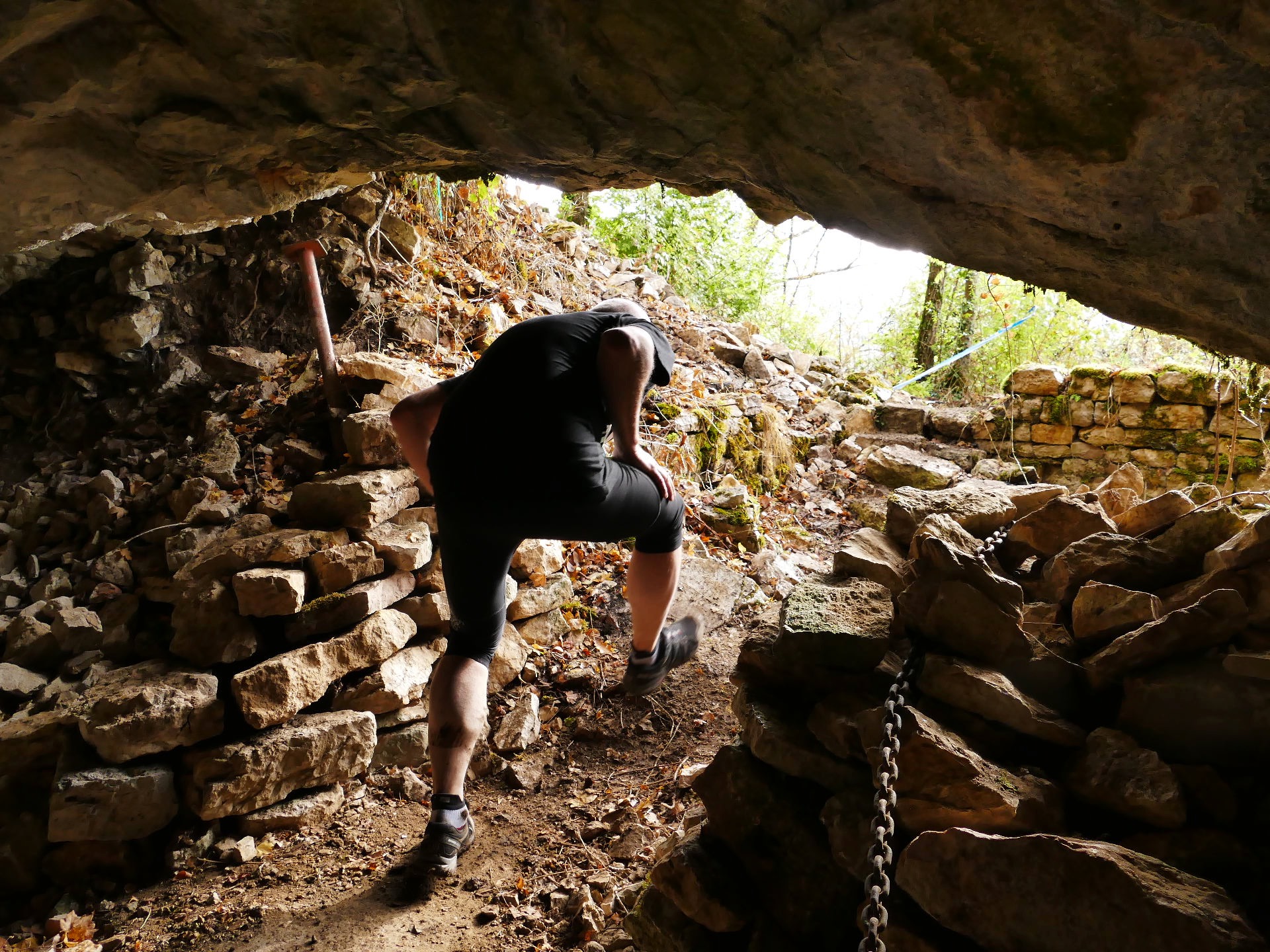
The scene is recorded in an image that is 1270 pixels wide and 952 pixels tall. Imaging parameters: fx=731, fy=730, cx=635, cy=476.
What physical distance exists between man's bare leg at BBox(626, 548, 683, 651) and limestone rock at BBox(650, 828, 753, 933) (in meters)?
0.83

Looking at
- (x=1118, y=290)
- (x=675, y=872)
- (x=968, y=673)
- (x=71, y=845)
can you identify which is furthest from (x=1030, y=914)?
(x=71, y=845)

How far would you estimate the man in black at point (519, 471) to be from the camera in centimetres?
223

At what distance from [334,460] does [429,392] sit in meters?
1.36

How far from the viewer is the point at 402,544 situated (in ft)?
11.2

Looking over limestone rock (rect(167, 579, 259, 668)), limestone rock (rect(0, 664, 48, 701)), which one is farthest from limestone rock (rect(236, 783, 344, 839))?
limestone rock (rect(0, 664, 48, 701))

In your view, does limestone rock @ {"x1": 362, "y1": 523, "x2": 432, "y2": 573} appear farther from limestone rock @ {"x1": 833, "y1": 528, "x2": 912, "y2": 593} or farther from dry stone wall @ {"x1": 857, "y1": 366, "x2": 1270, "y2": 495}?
dry stone wall @ {"x1": 857, "y1": 366, "x2": 1270, "y2": 495}

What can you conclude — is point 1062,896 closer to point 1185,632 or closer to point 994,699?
point 994,699

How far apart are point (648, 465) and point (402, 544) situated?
4.83 ft

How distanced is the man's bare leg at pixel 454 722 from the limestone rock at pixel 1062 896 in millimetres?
1465

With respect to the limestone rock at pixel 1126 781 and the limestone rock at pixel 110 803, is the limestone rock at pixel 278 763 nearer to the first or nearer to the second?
the limestone rock at pixel 110 803

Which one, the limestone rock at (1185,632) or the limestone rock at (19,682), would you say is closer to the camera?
the limestone rock at (1185,632)

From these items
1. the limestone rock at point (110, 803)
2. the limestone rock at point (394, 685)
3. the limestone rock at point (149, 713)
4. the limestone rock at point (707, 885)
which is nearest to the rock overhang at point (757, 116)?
the limestone rock at point (149, 713)

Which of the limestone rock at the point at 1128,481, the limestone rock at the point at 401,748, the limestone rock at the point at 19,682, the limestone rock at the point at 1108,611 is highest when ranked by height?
the limestone rock at the point at 1128,481

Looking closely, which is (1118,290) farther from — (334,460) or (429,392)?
(334,460)
